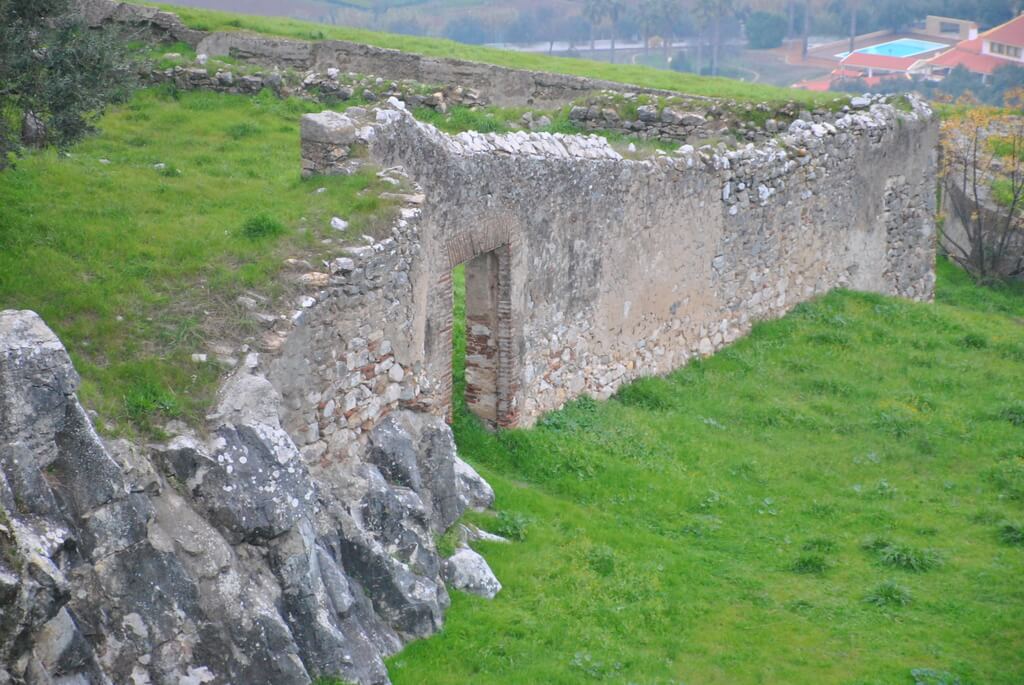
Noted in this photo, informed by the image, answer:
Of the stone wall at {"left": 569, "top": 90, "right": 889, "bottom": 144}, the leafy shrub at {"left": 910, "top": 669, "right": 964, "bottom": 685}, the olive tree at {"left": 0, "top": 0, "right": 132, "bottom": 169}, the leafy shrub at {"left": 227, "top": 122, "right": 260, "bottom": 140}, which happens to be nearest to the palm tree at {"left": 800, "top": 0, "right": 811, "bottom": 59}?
the stone wall at {"left": 569, "top": 90, "right": 889, "bottom": 144}

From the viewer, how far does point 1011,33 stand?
6419 centimetres

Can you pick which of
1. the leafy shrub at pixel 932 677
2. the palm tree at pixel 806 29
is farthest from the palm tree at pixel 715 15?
the leafy shrub at pixel 932 677

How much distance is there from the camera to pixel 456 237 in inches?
512

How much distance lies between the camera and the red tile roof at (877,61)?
72.6 metres

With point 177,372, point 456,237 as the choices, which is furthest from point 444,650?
point 456,237

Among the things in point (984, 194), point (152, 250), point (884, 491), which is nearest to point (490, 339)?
point (152, 250)

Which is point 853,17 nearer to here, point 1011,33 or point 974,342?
point 1011,33

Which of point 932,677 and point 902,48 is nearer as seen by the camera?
point 932,677

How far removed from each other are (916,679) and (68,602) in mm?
6748

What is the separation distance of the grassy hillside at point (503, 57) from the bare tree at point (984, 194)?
3.96 meters

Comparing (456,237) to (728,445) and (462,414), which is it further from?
(728,445)

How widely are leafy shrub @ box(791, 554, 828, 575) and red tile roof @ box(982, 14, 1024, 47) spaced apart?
57.5 metres

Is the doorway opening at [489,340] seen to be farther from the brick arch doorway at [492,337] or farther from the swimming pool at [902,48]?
the swimming pool at [902,48]

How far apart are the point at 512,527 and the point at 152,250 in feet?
13.3
